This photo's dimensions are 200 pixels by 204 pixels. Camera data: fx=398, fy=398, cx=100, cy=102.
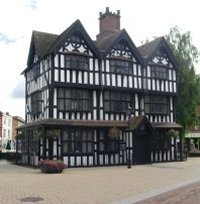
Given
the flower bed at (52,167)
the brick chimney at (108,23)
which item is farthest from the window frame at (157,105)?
the flower bed at (52,167)

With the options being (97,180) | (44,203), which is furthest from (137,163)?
A: (44,203)

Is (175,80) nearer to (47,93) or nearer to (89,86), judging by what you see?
(89,86)

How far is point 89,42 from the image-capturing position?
30.9 metres

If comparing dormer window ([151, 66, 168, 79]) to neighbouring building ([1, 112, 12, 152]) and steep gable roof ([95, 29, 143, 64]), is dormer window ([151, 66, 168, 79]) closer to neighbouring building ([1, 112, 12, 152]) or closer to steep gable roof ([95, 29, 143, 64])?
steep gable roof ([95, 29, 143, 64])

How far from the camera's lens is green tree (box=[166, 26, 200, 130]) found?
132 feet

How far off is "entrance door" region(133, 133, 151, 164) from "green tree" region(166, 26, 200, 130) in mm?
9286

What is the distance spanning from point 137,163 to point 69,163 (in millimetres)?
6030

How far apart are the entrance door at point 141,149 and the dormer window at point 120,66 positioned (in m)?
5.32

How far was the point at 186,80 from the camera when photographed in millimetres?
Result: 40375

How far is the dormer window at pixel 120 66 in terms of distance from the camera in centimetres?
3222

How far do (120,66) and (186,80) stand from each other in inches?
418

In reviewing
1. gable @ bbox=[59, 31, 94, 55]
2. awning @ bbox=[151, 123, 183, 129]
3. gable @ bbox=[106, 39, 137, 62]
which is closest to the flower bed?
gable @ bbox=[59, 31, 94, 55]

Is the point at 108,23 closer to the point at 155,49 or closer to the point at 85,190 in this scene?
the point at 155,49

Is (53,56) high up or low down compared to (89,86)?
up
